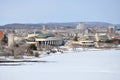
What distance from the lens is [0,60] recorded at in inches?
309

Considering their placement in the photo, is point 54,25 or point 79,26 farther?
point 54,25

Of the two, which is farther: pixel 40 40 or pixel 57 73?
pixel 40 40

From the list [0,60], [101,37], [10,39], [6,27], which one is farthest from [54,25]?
[0,60]

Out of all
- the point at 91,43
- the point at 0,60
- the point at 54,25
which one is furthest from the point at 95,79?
the point at 54,25

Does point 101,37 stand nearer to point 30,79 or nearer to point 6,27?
point 6,27

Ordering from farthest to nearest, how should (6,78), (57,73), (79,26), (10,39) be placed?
(79,26), (10,39), (57,73), (6,78)

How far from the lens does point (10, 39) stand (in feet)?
43.7

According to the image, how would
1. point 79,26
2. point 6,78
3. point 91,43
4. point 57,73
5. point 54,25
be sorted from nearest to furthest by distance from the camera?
1. point 6,78
2. point 57,73
3. point 91,43
4. point 79,26
5. point 54,25

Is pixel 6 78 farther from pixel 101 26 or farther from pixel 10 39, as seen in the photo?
pixel 101 26

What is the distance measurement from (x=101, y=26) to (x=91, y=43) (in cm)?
1911

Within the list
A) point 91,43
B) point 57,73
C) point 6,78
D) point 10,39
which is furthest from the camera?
point 91,43

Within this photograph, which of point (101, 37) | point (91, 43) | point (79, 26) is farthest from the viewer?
point (79, 26)

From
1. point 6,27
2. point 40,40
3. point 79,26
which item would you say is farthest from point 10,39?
point 79,26

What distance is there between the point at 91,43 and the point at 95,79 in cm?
1196
